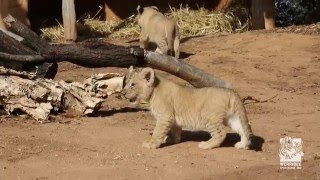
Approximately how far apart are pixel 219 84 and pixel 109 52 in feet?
5.14

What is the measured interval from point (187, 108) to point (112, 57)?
2.35m

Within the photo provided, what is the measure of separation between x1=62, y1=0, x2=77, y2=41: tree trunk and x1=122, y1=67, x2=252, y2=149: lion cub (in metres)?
8.51

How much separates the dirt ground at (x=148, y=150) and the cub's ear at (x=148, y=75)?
674 mm

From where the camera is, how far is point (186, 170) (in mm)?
7137

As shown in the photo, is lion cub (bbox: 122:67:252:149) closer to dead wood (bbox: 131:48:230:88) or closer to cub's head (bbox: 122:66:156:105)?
cub's head (bbox: 122:66:156:105)

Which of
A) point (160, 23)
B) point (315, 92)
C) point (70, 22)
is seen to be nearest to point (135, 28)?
point (70, 22)

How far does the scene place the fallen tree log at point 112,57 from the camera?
9930mm

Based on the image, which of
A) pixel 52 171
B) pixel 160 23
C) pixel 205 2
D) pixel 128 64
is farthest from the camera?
pixel 205 2

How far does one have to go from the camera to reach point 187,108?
801 centimetres

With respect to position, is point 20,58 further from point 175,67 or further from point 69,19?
point 69,19

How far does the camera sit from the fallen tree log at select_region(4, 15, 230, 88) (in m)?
9.93

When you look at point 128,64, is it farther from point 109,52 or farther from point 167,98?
point 167,98

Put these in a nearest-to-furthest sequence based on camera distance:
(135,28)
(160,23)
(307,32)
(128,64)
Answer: (128,64) → (160,23) → (307,32) → (135,28)

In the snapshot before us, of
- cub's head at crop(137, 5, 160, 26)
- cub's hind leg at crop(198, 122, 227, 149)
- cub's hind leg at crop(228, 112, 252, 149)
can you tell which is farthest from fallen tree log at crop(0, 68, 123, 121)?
cub's head at crop(137, 5, 160, 26)
